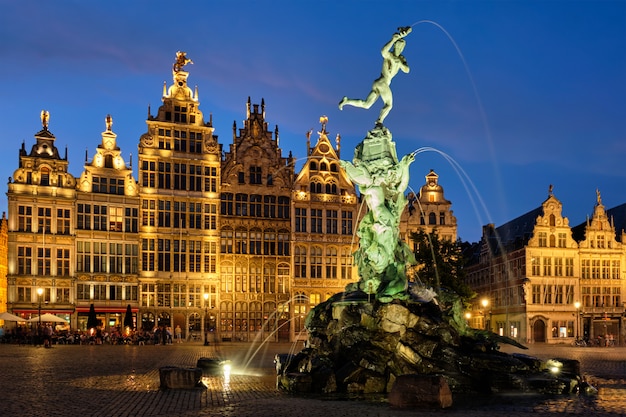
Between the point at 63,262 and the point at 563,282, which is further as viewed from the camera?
the point at 563,282

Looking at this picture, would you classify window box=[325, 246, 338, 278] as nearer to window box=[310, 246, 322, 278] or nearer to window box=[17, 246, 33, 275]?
window box=[310, 246, 322, 278]

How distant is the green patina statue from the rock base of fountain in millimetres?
1754

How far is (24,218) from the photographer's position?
56938 millimetres

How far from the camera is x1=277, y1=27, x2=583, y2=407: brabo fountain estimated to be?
21203 millimetres

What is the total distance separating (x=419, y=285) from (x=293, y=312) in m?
36.8

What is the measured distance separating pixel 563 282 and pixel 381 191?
4544 centimetres

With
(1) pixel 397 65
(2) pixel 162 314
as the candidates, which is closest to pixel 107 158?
(2) pixel 162 314

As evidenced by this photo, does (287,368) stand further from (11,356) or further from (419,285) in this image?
(11,356)

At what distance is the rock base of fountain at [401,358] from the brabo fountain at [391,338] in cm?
3

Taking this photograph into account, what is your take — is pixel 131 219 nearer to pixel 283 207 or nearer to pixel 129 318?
pixel 129 318

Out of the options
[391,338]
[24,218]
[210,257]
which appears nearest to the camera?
[391,338]

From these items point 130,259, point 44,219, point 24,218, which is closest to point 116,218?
point 130,259

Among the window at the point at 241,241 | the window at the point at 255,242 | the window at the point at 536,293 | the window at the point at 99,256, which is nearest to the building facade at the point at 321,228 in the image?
the window at the point at 255,242

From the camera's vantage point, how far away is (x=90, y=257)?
58.4 m
